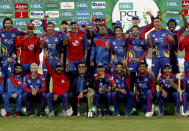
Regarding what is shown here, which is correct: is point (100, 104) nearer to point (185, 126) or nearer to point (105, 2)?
point (185, 126)

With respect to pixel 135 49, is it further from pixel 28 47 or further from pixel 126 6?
pixel 126 6

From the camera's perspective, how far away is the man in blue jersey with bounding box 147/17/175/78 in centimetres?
651

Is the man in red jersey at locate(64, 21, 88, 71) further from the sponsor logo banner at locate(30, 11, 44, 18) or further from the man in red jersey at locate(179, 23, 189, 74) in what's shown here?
the sponsor logo banner at locate(30, 11, 44, 18)

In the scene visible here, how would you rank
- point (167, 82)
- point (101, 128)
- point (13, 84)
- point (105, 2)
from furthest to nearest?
point (105, 2)
point (13, 84)
point (167, 82)
point (101, 128)

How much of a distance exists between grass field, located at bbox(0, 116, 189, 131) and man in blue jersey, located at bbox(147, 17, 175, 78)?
1359 mm

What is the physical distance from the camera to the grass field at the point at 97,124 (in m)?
4.62

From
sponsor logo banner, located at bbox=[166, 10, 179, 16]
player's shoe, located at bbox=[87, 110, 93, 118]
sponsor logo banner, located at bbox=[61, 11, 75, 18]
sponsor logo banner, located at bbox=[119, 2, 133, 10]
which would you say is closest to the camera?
player's shoe, located at bbox=[87, 110, 93, 118]

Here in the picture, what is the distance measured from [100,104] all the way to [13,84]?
1732 millimetres

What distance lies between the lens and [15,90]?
6.16m

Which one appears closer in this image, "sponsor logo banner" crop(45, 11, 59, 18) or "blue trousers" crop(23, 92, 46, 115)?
"blue trousers" crop(23, 92, 46, 115)

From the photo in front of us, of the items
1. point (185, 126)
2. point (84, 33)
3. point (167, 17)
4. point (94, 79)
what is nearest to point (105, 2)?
point (167, 17)

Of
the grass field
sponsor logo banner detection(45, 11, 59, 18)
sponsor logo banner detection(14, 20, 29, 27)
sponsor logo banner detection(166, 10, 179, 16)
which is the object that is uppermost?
sponsor logo banner detection(45, 11, 59, 18)

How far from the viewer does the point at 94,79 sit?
6.07 metres

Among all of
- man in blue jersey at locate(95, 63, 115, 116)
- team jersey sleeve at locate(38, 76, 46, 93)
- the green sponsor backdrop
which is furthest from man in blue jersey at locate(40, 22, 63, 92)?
the green sponsor backdrop
